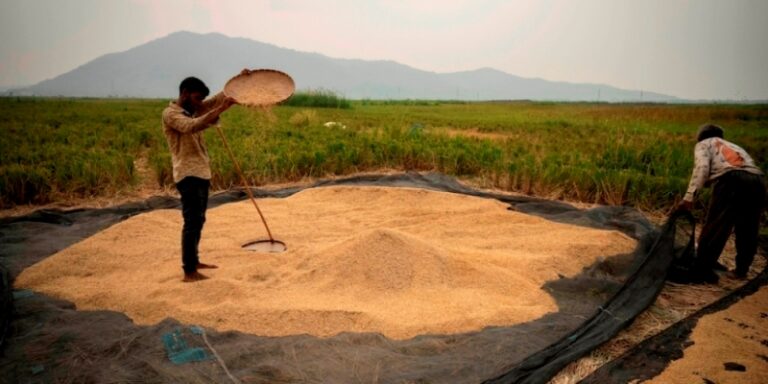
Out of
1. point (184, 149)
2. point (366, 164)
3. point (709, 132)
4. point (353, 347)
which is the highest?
point (709, 132)

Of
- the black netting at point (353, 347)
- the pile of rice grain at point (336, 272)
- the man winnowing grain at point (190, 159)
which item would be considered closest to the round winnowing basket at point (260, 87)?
the man winnowing grain at point (190, 159)

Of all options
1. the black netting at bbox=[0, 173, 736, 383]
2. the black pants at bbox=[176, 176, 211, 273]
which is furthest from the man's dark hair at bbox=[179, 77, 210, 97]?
the black netting at bbox=[0, 173, 736, 383]

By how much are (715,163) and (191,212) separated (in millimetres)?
3750

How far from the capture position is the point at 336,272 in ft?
11.0

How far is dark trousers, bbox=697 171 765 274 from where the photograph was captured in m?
3.49

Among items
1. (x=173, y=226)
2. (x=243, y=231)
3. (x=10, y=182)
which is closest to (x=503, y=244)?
(x=243, y=231)

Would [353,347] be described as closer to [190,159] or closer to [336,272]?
[336,272]

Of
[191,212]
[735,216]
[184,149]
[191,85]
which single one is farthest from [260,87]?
[735,216]

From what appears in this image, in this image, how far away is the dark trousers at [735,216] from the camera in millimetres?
3492

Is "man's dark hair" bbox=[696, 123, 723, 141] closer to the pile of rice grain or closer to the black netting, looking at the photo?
the pile of rice grain

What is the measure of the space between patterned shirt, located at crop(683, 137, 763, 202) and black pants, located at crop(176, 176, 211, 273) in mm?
3417

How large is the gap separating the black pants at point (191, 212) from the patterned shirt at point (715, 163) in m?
3.42

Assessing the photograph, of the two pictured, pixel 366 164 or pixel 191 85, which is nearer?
pixel 191 85

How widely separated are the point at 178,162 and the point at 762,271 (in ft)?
14.2
